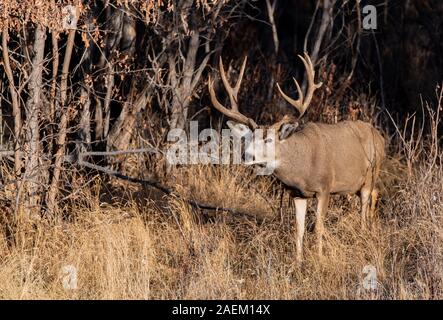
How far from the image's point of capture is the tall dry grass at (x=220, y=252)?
726 centimetres

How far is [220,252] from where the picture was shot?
815 centimetres

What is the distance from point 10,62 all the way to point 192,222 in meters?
2.30

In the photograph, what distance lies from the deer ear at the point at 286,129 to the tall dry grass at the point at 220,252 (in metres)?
0.90

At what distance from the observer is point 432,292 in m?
7.06

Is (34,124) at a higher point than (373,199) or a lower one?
higher

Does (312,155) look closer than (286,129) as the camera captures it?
No

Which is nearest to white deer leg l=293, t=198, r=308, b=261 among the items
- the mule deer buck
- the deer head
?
the mule deer buck

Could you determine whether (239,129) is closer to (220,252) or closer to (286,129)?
(286,129)

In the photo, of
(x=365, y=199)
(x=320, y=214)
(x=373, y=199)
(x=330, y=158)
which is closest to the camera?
(x=320, y=214)

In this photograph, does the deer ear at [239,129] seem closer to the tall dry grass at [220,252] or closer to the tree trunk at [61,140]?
the tall dry grass at [220,252]

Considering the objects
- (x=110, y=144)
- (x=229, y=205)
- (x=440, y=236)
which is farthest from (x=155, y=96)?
(x=440, y=236)

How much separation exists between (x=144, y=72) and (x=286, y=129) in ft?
8.03

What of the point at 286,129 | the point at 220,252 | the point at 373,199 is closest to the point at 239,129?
the point at 286,129

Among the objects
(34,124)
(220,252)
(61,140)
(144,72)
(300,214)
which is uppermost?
(144,72)
